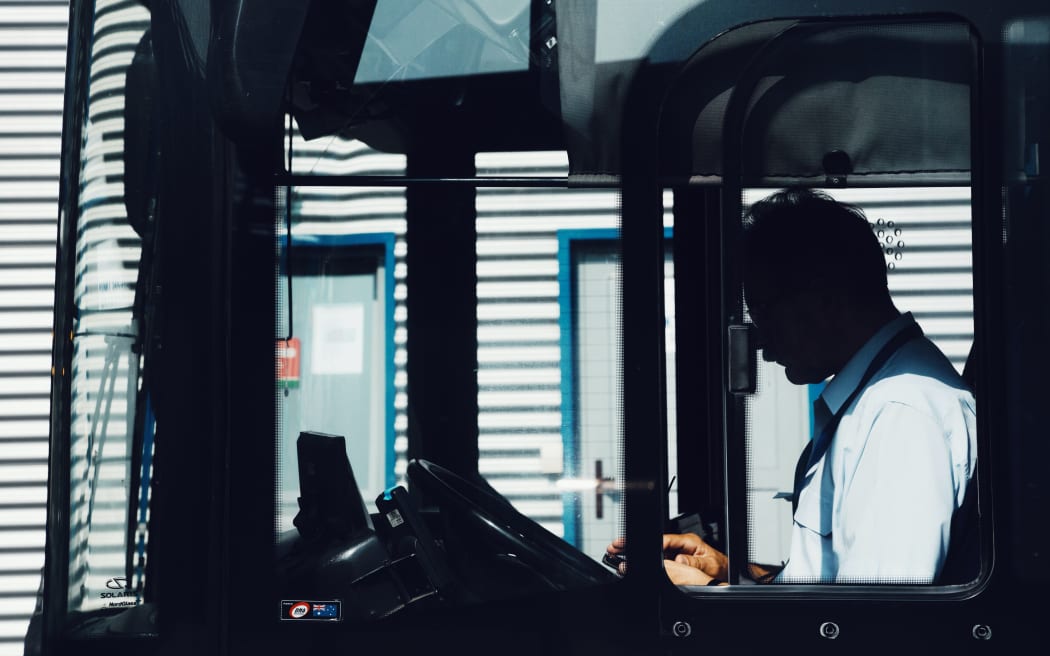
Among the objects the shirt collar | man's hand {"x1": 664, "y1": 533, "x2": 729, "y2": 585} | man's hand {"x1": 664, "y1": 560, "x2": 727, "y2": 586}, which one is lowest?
man's hand {"x1": 664, "y1": 560, "x2": 727, "y2": 586}

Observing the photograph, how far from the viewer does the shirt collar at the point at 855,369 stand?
1662 millimetres

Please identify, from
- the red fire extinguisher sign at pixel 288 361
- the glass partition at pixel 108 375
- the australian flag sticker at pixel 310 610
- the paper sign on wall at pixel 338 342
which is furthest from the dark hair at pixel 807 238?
the glass partition at pixel 108 375

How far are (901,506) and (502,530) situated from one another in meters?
0.64

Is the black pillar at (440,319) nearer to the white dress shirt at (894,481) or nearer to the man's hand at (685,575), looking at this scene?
the man's hand at (685,575)

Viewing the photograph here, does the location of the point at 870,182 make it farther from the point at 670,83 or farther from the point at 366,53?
the point at 366,53

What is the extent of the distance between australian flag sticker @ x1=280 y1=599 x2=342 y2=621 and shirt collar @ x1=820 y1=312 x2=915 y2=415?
893 millimetres

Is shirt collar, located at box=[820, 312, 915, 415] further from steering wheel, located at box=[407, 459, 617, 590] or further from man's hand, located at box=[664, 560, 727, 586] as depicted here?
steering wheel, located at box=[407, 459, 617, 590]

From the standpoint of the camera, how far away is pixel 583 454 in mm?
1626

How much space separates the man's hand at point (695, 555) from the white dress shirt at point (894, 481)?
10cm

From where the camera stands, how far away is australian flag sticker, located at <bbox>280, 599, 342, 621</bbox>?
1.64 metres

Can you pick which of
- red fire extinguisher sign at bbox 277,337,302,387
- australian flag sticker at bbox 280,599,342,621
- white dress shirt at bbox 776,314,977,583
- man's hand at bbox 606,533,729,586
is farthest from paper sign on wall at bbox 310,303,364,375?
white dress shirt at bbox 776,314,977,583

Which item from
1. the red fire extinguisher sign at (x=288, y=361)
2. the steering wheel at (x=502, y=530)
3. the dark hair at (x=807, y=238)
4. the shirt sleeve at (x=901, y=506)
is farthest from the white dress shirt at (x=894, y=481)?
the red fire extinguisher sign at (x=288, y=361)

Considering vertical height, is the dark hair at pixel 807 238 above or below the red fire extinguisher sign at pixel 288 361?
above

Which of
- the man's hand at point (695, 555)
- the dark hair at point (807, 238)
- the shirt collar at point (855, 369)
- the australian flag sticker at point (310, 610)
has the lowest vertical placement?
the australian flag sticker at point (310, 610)
